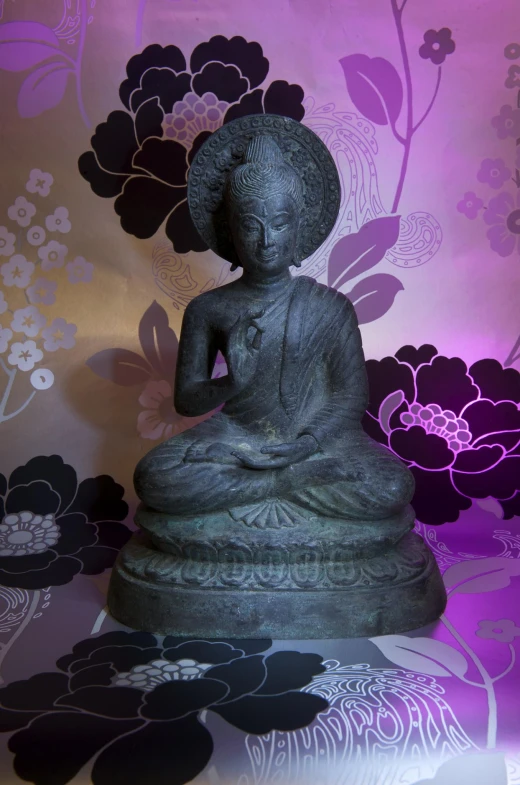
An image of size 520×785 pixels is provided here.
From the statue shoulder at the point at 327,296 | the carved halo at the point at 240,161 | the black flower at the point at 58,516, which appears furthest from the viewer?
the black flower at the point at 58,516

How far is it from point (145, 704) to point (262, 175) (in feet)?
4.75

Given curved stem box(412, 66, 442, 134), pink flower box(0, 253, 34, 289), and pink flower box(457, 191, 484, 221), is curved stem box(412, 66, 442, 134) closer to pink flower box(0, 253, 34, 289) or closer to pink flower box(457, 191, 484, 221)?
pink flower box(457, 191, 484, 221)

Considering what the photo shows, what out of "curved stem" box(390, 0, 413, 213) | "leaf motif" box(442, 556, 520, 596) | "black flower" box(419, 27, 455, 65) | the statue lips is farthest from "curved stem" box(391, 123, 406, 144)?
"leaf motif" box(442, 556, 520, 596)

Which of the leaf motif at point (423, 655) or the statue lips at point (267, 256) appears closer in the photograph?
the leaf motif at point (423, 655)

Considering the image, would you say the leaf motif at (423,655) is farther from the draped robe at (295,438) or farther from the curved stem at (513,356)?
the curved stem at (513,356)

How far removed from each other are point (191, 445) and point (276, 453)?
0.84 feet

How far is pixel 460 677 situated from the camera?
87.0 inches

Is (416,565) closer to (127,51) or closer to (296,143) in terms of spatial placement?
(296,143)

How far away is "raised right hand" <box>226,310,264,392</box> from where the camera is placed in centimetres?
247

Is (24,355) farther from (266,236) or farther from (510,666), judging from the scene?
(510,666)

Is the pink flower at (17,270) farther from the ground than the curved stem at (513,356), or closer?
farther from the ground

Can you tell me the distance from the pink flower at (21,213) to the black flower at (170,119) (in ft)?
0.82

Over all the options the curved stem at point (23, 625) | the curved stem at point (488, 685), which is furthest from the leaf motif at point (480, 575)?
the curved stem at point (23, 625)

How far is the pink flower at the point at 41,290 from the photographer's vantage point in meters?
3.40
